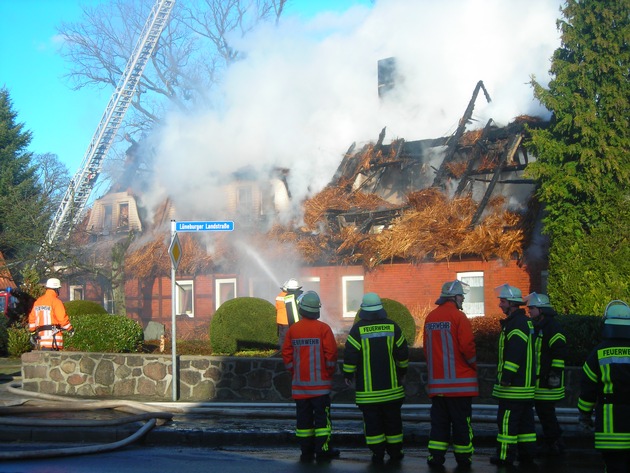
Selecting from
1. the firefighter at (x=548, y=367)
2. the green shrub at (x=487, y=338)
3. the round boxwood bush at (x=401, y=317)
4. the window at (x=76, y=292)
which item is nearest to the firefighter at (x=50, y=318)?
the round boxwood bush at (x=401, y=317)

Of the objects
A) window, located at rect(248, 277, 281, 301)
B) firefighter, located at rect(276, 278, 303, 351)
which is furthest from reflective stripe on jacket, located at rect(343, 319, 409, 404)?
window, located at rect(248, 277, 281, 301)

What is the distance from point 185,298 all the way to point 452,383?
61.4 feet

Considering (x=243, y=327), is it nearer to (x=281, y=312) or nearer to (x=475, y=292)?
(x=281, y=312)

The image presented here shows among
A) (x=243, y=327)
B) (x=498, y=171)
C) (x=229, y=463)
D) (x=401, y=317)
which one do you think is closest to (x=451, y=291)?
(x=229, y=463)

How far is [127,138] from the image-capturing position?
3152 centimetres

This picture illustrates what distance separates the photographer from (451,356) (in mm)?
7188

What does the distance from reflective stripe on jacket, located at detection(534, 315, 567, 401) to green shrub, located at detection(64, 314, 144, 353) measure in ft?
24.3

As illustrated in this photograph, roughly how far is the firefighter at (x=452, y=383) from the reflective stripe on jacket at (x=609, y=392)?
1.37 metres

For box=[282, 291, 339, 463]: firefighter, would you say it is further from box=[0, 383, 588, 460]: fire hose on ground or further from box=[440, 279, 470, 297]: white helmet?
box=[0, 383, 588, 460]: fire hose on ground

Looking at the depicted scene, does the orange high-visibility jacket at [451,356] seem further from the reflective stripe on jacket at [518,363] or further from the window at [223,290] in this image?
the window at [223,290]

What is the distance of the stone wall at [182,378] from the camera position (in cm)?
1107

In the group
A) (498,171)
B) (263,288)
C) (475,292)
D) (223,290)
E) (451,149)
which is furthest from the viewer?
(223,290)

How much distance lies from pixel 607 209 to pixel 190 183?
43.9ft

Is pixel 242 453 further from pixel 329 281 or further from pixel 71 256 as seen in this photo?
pixel 71 256
